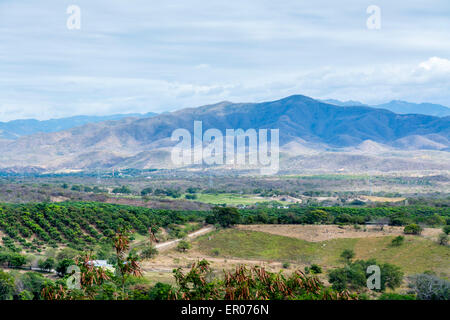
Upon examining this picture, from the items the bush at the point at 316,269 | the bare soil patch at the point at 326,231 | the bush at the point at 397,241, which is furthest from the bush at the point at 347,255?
the bare soil patch at the point at 326,231

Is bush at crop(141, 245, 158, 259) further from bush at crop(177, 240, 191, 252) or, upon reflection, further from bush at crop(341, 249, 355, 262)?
bush at crop(341, 249, 355, 262)

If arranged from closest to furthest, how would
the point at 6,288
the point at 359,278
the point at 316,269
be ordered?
the point at 6,288, the point at 359,278, the point at 316,269

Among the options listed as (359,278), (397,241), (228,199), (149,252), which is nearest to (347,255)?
(397,241)

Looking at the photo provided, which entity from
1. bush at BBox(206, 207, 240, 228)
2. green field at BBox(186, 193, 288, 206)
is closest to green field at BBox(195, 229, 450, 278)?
bush at BBox(206, 207, 240, 228)

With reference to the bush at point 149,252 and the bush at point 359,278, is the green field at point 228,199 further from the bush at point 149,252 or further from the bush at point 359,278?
the bush at point 359,278

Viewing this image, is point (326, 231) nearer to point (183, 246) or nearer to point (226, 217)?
point (226, 217)
